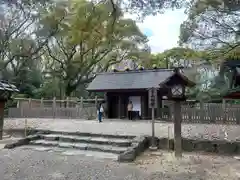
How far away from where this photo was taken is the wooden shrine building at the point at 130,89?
17812 mm

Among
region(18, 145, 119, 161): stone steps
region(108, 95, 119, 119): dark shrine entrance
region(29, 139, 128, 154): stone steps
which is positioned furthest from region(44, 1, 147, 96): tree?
region(18, 145, 119, 161): stone steps

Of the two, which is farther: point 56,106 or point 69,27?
point 69,27

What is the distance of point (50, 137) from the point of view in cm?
1069

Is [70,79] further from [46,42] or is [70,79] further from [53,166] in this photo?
[53,166]

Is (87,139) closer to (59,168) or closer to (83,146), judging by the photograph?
(83,146)

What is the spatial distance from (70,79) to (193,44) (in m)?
18.3

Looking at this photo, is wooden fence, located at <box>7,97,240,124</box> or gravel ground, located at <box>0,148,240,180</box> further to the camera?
wooden fence, located at <box>7,97,240,124</box>

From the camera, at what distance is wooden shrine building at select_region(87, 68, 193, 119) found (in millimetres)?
17812

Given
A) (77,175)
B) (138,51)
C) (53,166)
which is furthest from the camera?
(138,51)

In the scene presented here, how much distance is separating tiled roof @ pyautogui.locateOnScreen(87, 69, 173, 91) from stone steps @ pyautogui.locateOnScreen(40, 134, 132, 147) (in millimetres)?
7749

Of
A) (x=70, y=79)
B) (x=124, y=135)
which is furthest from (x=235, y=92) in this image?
(x=70, y=79)

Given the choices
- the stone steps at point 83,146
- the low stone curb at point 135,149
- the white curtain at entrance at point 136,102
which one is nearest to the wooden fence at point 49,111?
the white curtain at entrance at point 136,102

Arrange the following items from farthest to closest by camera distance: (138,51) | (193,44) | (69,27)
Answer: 1. (138,51)
2. (69,27)
3. (193,44)

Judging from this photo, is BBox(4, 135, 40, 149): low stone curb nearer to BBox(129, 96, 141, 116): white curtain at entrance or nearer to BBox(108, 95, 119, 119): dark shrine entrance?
BBox(108, 95, 119, 119): dark shrine entrance
